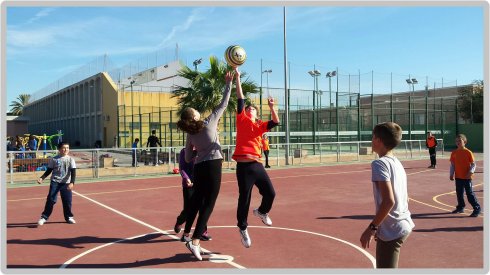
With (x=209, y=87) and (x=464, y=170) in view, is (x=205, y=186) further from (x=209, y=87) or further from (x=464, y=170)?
(x=209, y=87)

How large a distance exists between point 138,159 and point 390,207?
14.8m

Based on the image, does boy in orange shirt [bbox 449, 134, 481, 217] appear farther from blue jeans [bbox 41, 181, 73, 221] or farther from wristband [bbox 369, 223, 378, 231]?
blue jeans [bbox 41, 181, 73, 221]

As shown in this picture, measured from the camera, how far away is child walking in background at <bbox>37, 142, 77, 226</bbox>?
7875mm

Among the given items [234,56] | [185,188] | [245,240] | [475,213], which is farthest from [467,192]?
[185,188]

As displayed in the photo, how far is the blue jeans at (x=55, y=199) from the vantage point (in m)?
7.86

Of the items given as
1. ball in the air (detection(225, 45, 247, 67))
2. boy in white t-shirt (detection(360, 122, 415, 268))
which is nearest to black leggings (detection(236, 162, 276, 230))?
ball in the air (detection(225, 45, 247, 67))

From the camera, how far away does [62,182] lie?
7941 millimetres

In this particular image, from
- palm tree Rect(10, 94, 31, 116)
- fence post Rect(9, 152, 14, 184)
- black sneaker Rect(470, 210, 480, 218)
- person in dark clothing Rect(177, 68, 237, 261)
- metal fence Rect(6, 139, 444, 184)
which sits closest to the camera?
person in dark clothing Rect(177, 68, 237, 261)

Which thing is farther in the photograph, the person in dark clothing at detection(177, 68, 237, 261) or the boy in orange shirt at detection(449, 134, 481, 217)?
the boy in orange shirt at detection(449, 134, 481, 217)

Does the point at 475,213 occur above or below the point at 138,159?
below

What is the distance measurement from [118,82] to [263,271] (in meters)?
37.6

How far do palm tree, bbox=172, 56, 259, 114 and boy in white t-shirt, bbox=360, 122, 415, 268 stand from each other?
1575 centimetres

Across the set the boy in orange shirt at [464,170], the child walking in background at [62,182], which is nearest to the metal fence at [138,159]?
the child walking in background at [62,182]

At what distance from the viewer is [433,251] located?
5.77 metres
